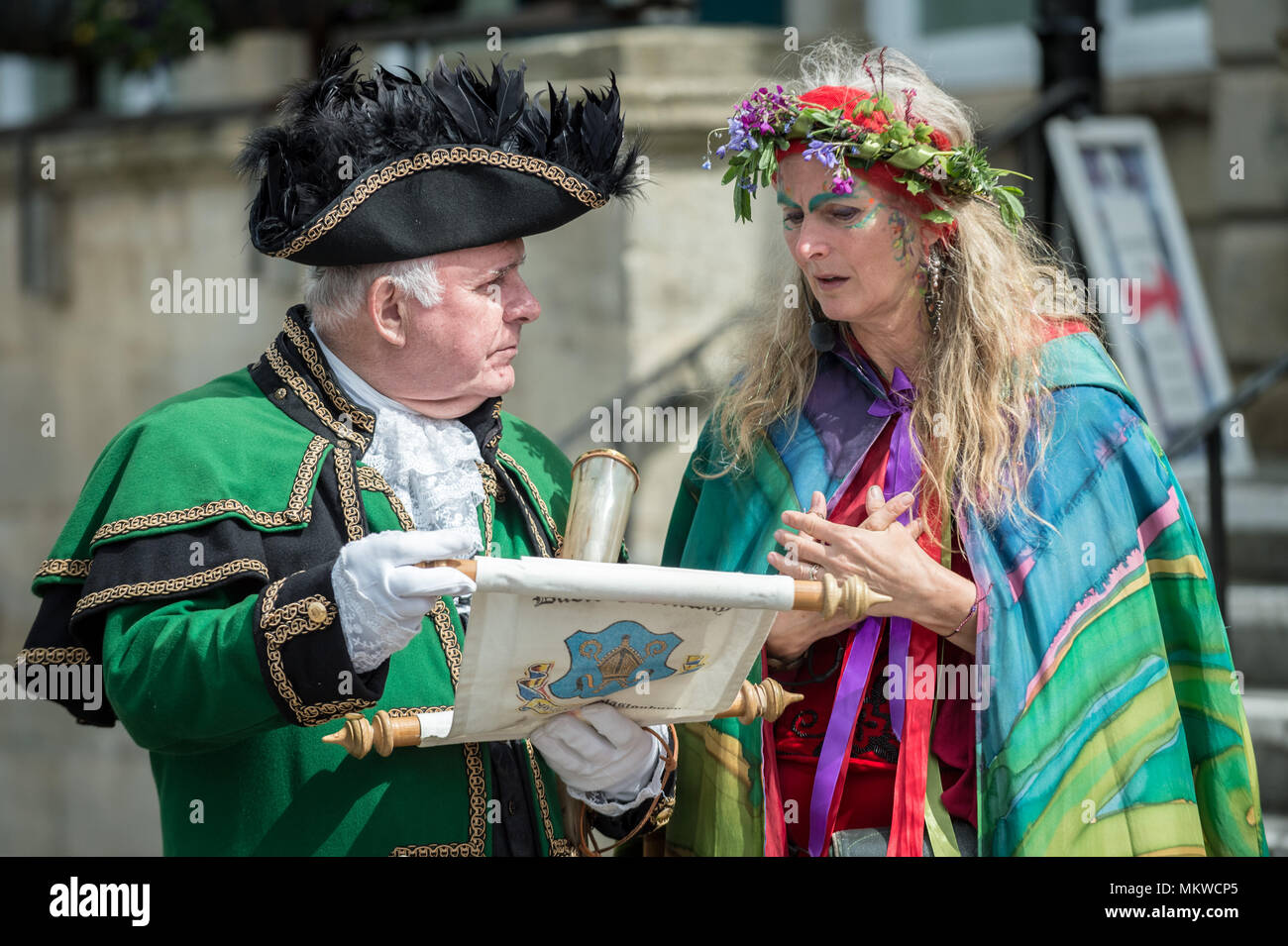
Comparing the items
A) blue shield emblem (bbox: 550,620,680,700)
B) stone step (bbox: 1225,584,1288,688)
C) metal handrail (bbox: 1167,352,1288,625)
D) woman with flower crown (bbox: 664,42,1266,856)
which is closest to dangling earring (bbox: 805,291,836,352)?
woman with flower crown (bbox: 664,42,1266,856)

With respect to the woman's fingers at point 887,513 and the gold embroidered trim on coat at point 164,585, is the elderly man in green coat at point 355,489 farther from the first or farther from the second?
the woman's fingers at point 887,513

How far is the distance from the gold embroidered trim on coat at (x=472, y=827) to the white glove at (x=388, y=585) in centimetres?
42

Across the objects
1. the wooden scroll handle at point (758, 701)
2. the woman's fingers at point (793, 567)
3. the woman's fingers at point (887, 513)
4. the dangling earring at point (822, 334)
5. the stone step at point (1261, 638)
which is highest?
the dangling earring at point (822, 334)

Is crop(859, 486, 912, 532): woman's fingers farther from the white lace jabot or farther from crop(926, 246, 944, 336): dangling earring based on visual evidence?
the white lace jabot

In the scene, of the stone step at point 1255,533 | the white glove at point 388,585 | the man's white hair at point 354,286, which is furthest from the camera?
the stone step at point 1255,533

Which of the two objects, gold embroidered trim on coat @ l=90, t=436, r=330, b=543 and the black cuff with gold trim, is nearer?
the black cuff with gold trim

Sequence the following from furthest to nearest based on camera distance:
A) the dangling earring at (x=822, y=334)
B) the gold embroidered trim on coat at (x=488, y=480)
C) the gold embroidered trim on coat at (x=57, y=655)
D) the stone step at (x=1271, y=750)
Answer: the stone step at (x=1271, y=750) < the dangling earring at (x=822, y=334) < the gold embroidered trim on coat at (x=488, y=480) < the gold embroidered trim on coat at (x=57, y=655)

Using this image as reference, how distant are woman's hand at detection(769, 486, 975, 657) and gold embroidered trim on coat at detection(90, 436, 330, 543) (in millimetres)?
772

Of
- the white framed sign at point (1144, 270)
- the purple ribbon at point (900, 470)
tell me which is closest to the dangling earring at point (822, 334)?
the purple ribbon at point (900, 470)

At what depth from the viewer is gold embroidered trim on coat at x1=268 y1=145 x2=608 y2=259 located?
8.70 feet

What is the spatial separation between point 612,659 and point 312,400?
0.72 meters

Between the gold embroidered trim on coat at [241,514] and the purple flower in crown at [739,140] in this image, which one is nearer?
the gold embroidered trim on coat at [241,514]

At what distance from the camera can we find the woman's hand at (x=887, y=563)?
2.63 meters
